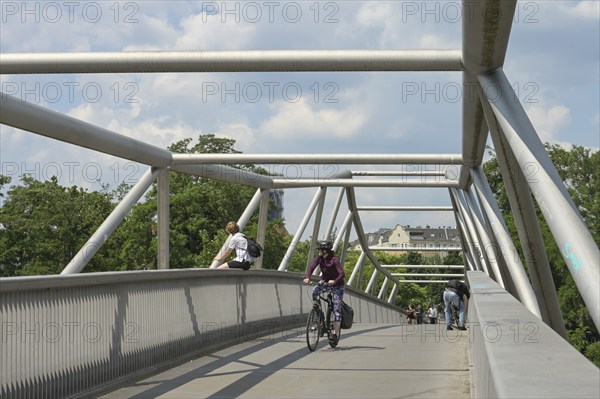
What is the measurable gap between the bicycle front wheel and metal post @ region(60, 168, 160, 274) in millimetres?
2998

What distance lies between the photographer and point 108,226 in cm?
1409

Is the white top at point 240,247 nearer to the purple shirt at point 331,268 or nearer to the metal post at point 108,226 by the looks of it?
the metal post at point 108,226

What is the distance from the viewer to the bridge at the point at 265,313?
5293 mm

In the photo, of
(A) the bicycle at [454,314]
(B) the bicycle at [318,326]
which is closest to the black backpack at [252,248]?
(B) the bicycle at [318,326]

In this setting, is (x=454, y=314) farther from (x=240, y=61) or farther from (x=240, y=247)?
(x=240, y=61)

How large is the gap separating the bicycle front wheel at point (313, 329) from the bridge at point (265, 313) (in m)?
0.24

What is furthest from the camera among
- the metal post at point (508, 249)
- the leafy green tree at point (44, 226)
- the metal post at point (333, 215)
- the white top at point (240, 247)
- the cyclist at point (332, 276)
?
the leafy green tree at point (44, 226)

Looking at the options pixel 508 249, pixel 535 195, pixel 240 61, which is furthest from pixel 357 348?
pixel 535 195

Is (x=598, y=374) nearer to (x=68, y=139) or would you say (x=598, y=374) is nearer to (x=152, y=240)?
(x=68, y=139)

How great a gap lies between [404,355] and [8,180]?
156ft

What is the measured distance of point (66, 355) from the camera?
7.35 metres

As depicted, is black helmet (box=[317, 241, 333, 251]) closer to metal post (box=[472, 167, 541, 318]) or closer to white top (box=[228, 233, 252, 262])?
white top (box=[228, 233, 252, 262])

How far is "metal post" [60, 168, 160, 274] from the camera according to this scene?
1240 centimetres

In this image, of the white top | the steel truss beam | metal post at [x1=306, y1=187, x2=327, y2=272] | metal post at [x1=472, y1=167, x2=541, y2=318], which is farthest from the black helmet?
metal post at [x1=306, y1=187, x2=327, y2=272]
